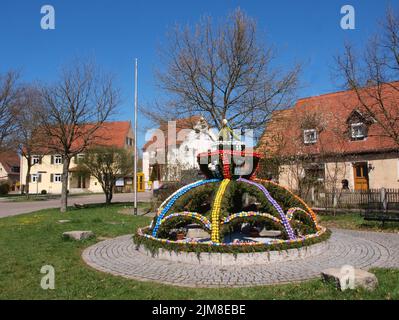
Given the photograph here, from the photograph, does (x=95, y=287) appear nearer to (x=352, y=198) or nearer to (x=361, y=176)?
(x=352, y=198)

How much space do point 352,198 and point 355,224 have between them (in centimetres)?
662

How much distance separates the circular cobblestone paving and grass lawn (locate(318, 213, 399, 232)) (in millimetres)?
3328

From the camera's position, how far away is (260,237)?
10.1 metres

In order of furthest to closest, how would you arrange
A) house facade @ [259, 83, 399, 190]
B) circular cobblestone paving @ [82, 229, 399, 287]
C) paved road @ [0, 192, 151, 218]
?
paved road @ [0, 192, 151, 218]
house facade @ [259, 83, 399, 190]
circular cobblestone paving @ [82, 229, 399, 287]

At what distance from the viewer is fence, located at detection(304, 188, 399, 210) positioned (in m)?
19.0

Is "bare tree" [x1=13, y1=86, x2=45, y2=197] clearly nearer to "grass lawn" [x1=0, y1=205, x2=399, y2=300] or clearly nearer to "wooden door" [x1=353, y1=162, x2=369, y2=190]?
"grass lawn" [x1=0, y1=205, x2=399, y2=300]

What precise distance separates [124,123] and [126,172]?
34483 millimetres

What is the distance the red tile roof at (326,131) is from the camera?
69.9 ft

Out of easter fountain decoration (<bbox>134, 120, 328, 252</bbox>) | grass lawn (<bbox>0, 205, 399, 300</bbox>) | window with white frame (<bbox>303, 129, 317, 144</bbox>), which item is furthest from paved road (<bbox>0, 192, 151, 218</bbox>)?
window with white frame (<bbox>303, 129, 317, 144</bbox>)

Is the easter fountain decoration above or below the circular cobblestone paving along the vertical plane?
above

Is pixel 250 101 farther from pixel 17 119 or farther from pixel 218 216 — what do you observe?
pixel 17 119

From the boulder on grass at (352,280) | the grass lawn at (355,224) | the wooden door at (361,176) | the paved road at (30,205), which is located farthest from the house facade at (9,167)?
the boulder on grass at (352,280)

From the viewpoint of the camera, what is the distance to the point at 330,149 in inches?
961

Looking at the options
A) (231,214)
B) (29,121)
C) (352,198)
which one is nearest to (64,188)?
(29,121)
